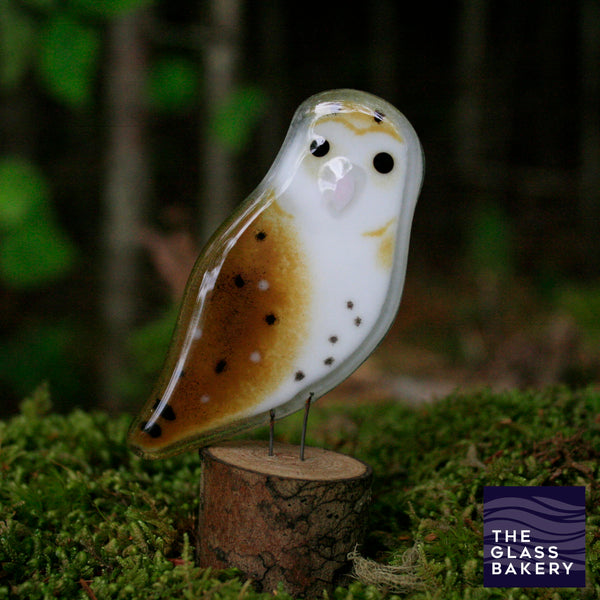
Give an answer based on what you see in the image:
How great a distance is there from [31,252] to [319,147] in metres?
2.36

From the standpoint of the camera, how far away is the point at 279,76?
8211mm

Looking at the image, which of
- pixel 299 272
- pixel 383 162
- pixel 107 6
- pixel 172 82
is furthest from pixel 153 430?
pixel 172 82

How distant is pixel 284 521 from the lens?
60.7 inches

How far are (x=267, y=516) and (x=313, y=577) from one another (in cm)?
19

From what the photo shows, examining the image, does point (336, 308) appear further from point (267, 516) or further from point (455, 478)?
point (455, 478)

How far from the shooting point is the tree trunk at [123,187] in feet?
12.5

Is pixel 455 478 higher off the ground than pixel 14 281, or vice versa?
pixel 14 281

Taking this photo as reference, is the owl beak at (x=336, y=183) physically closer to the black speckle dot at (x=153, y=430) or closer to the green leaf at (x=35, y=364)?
the black speckle dot at (x=153, y=430)

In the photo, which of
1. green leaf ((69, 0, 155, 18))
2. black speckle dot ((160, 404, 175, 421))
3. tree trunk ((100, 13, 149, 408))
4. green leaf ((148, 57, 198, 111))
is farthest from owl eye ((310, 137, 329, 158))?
tree trunk ((100, 13, 149, 408))

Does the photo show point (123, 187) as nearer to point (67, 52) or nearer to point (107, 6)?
point (67, 52)

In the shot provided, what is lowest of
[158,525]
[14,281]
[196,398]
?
[158,525]

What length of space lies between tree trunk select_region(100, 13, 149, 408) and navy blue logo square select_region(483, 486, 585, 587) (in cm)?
280

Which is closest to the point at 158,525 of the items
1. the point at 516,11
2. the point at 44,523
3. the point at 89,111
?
the point at 44,523

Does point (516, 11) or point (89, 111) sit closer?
point (89, 111)
